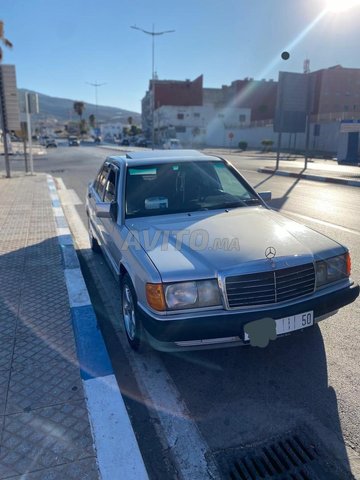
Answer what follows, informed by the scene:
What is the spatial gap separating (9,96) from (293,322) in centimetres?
1618

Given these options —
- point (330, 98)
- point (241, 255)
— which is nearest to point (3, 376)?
point (241, 255)

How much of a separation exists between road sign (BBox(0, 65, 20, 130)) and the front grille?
1586cm

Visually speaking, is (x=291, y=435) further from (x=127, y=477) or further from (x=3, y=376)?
(x=3, y=376)

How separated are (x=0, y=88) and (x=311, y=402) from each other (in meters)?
16.5

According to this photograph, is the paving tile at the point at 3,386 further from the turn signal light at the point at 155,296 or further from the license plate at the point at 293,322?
the license plate at the point at 293,322

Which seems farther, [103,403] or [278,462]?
[103,403]

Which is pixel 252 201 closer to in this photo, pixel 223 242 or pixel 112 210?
pixel 223 242

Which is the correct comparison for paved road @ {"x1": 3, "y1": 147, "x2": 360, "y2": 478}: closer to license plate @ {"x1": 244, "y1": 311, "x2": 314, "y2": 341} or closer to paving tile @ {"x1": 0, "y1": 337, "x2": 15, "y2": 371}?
license plate @ {"x1": 244, "y1": 311, "x2": 314, "y2": 341}

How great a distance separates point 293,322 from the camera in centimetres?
296

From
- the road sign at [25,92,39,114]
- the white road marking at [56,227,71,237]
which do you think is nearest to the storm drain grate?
the white road marking at [56,227,71,237]

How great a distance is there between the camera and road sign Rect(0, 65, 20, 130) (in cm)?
1558

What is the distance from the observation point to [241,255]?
9.66 ft

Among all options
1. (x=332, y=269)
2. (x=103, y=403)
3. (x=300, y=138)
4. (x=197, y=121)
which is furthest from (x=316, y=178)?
(x=197, y=121)

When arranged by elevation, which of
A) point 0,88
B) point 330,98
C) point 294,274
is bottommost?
point 294,274
